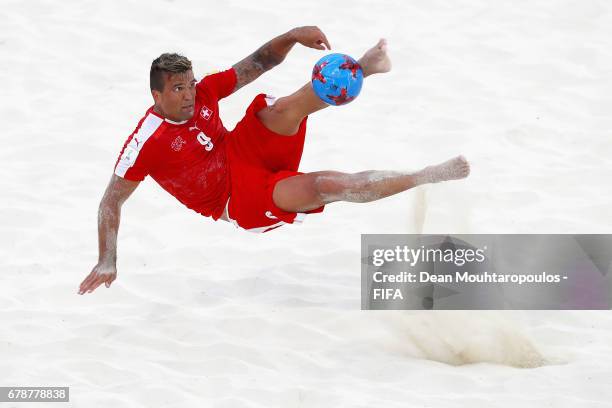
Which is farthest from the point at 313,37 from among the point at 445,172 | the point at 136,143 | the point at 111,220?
the point at 111,220

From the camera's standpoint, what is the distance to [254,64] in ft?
14.5

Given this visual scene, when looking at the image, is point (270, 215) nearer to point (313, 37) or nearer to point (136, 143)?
point (136, 143)

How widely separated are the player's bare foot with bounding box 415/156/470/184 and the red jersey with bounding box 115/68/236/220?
985 millimetres

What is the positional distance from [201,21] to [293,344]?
3.62 metres

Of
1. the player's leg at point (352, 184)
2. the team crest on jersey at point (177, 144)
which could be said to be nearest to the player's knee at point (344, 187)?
the player's leg at point (352, 184)

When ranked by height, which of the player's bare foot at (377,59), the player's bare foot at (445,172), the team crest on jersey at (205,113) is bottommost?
the player's bare foot at (445,172)

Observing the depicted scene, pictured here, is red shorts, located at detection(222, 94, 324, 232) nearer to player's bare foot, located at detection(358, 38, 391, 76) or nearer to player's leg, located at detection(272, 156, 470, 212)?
player's leg, located at detection(272, 156, 470, 212)

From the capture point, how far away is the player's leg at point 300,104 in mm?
3965

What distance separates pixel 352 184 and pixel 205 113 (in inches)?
31.9

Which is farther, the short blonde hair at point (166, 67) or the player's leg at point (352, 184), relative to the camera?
the short blonde hair at point (166, 67)

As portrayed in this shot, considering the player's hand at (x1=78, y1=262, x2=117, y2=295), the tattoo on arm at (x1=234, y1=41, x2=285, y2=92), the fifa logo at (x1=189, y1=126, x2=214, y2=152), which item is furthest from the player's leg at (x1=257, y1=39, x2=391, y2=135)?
the player's hand at (x1=78, y1=262, x2=117, y2=295)

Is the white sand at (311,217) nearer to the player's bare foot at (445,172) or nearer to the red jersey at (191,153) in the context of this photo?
the red jersey at (191,153)

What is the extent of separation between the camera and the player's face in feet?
13.1

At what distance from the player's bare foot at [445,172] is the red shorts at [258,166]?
64 centimetres
